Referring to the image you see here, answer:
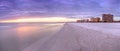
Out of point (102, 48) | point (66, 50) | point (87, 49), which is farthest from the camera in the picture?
point (66, 50)

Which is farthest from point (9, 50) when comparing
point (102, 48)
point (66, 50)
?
point (102, 48)

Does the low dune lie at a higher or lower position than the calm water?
higher

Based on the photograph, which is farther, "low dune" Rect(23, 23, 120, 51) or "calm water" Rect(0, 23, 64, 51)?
"calm water" Rect(0, 23, 64, 51)

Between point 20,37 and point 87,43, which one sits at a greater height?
point 87,43

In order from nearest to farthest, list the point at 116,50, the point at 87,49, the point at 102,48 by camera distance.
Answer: the point at 116,50 < the point at 102,48 < the point at 87,49

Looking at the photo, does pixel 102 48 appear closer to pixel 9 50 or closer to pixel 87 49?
pixel 87 49

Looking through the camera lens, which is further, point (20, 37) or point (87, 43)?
point (20, 37)

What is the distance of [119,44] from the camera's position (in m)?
2.26

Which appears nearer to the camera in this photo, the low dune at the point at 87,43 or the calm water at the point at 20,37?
the low dune at the point at 87,43

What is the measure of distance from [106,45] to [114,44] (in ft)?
0.36

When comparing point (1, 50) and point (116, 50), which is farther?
point (1, 50)

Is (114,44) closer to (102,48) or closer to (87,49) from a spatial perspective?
(102,48)

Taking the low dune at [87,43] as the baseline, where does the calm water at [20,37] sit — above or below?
below

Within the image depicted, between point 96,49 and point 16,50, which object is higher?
point 96,49
